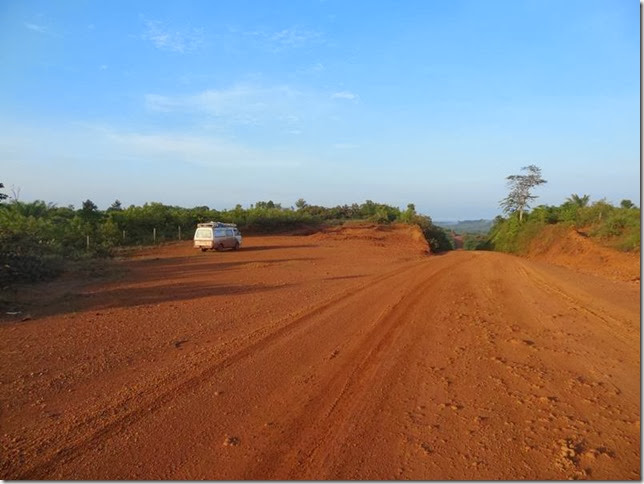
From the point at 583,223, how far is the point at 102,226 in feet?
107

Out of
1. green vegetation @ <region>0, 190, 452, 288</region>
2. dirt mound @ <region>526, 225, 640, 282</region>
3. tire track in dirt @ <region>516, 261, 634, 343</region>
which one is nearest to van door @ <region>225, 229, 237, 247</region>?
green vegetation @ <region>0, 190, 452, 288</region>

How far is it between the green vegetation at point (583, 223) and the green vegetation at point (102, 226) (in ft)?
20.5

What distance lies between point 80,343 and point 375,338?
460 centimetres

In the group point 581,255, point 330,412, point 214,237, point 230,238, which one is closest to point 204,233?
point 214,237

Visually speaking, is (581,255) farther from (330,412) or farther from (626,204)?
(330,412)

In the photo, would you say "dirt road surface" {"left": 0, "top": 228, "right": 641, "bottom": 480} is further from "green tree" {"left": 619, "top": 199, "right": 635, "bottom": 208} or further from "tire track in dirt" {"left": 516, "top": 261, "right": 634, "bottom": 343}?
"green tree" {"left": 619, "top": 199, "right": 635, "bottom": 208}

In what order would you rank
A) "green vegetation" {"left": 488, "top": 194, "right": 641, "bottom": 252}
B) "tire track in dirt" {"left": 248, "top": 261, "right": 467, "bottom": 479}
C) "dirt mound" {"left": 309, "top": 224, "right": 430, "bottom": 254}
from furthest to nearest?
"dirt mound" {"left": 309, "top": 224, "right": 430, "bottom": 254} < "green vegetation" {"left": 488, "top": 194, "right": 641, "bottom": 252} < "tire track in dirt" {"left": 248, "top": 261, "right": 467, "bottom": 479}

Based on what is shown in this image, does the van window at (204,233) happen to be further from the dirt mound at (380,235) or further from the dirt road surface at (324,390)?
the dirt road surface at (324,390)

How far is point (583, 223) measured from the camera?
34250 mm

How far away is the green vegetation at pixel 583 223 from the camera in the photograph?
26.6m

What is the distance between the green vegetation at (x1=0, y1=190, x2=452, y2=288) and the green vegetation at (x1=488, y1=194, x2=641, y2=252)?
625 centimetres

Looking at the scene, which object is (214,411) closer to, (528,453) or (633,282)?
(528,453)

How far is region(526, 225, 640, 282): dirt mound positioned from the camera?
20.4 m

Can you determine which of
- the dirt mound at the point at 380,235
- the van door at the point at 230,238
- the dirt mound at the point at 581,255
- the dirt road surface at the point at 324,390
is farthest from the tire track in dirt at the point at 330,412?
the dirt mound at the point at 380,235
